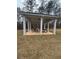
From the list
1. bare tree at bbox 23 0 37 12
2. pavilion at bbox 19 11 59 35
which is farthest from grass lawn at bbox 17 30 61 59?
bare tree at bbox 23 0 37 12

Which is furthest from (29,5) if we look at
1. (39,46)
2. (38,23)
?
(39,46)

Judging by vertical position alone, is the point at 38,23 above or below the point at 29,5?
below

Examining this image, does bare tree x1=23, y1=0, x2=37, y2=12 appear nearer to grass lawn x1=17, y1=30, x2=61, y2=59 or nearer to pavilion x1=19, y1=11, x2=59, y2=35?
pavilion x1=19, y1=11, x2=59, y2=35

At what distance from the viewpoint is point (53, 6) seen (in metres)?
1.92

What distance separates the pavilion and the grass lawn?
59 millimetres

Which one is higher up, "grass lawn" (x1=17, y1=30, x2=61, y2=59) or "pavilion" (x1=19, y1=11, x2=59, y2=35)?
"pavilion" (x1=19, y1=11, x2=59, y2=35)

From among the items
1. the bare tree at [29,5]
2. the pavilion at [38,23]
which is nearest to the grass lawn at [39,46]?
the pavilion at [38,23]

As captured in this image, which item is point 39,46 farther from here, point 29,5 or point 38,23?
point 29,5

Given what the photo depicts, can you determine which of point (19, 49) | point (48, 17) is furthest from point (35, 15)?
point (19, 49)

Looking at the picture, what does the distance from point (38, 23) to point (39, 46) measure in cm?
29

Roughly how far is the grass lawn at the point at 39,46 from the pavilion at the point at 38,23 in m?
0.06

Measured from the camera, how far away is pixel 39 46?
74.8 inches

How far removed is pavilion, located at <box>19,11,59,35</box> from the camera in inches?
73.5
